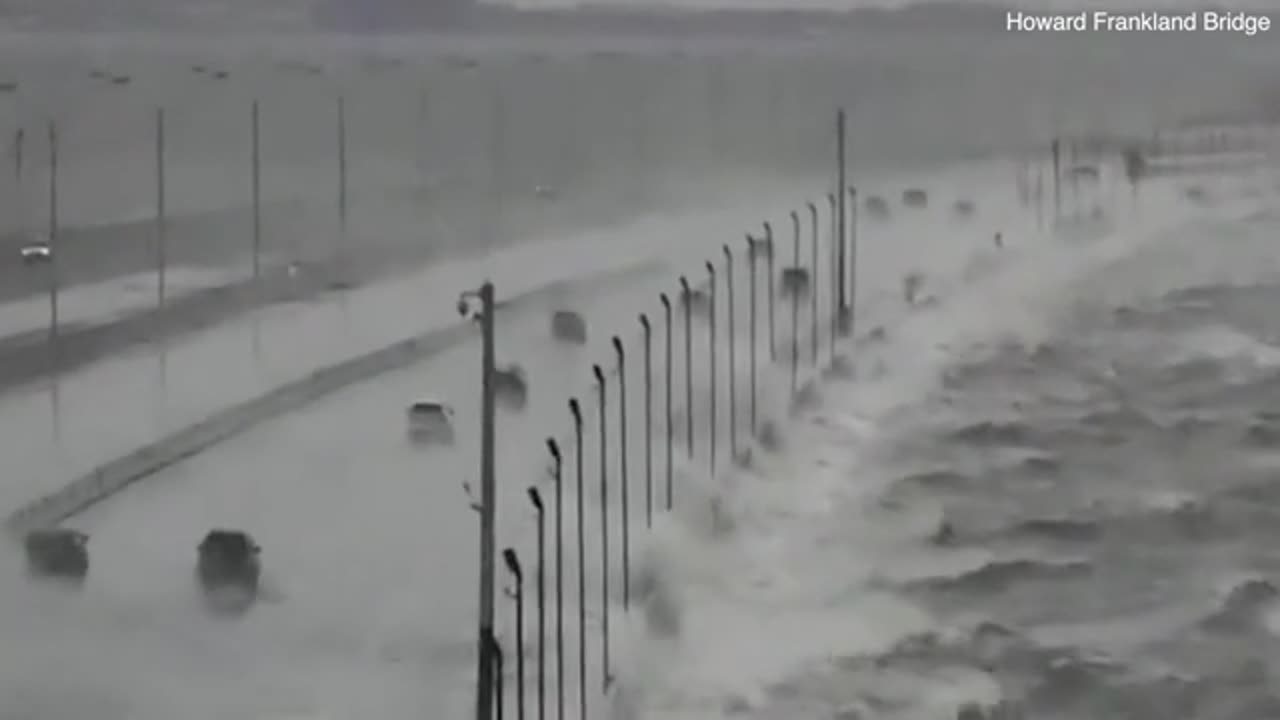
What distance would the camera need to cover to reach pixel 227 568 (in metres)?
2.05

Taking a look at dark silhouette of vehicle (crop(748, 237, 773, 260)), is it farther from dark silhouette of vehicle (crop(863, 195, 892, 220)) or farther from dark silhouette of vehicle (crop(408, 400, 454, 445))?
dark silhouette of vehicle (crop(408, 400, 454, 445))

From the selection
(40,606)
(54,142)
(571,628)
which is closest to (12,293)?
(54,142)

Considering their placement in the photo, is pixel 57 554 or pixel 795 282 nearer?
pixel 57 554

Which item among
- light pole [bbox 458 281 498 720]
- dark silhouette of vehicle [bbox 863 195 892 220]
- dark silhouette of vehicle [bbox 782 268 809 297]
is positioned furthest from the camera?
dark silhouette of vehicle [bbox 863 195 892 220]

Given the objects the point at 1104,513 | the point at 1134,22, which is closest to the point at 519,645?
the point at 1104,513

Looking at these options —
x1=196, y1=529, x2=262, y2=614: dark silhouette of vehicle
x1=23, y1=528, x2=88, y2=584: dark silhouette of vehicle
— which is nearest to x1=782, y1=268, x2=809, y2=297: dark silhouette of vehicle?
x1=196, y1=529, x2=262, y2=614: dark silhouette of vehicle

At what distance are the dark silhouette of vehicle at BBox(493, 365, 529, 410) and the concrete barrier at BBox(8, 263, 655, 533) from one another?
8 cm

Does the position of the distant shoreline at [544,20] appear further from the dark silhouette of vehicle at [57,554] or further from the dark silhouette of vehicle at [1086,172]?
the dark silhouette of vehicle at [57,554]

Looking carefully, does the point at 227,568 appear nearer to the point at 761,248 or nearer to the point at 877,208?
the point at 761,248

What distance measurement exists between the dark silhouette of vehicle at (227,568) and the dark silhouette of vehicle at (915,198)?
1.21 m

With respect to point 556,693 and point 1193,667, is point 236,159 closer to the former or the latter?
point 556,693

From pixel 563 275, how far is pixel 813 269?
456mm

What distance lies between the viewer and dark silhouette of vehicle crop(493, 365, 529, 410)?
224cm

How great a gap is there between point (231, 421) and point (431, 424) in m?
0.24
